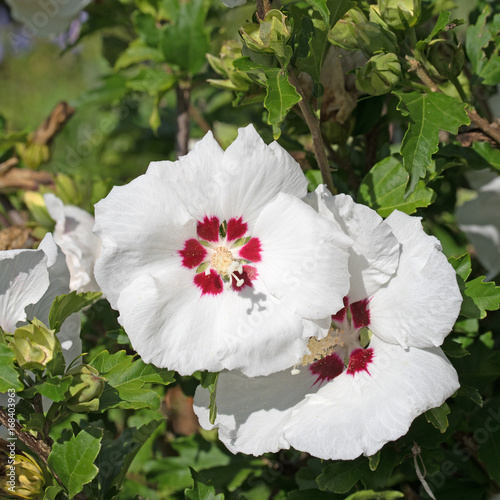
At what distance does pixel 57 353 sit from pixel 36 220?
0.81 metres

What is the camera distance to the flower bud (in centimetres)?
109

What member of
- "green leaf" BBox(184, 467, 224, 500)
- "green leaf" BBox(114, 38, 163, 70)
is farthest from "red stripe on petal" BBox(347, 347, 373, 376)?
"green leaf" BBox(114, 38, 163, 70)

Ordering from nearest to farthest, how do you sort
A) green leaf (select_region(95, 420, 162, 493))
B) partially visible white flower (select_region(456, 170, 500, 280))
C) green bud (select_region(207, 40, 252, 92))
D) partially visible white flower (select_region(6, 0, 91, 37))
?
green leaf (select_region(95, 420, 162, 493)) < green bud (select_region(207, 40, 252, 92)) < partially visible white flower (select_region(456, 170, 500, 280)) < partially visible white flower (select_region(6, 0, 91, 37))

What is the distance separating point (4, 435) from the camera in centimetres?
120

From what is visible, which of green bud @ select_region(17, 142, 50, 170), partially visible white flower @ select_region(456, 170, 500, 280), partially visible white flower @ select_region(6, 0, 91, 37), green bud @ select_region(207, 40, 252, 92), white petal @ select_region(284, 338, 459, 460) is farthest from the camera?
green bud @ select_region(17, 142, 50, 170)

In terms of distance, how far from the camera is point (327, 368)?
47.4 inches

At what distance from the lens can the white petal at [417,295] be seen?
1.04 m

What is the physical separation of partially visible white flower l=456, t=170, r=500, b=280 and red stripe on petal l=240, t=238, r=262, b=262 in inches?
32.0

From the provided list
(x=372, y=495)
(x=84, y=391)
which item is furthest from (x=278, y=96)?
(x=372, y=495)

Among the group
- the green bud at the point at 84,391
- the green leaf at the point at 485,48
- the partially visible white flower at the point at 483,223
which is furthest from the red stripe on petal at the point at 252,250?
the partially visible white flower at the point at 483,223

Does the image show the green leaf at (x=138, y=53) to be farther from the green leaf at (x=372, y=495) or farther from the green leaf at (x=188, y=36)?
the green leaf at (x=372, y=495)

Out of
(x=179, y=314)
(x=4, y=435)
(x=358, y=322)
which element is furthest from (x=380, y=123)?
(x=4, y=435)

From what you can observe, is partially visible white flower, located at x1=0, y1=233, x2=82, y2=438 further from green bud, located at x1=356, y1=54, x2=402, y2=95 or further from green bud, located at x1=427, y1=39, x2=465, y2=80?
green bud, located at x1=427, y1=39, x2=465, y2=80

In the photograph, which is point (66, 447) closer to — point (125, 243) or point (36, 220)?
point (125, 243)
